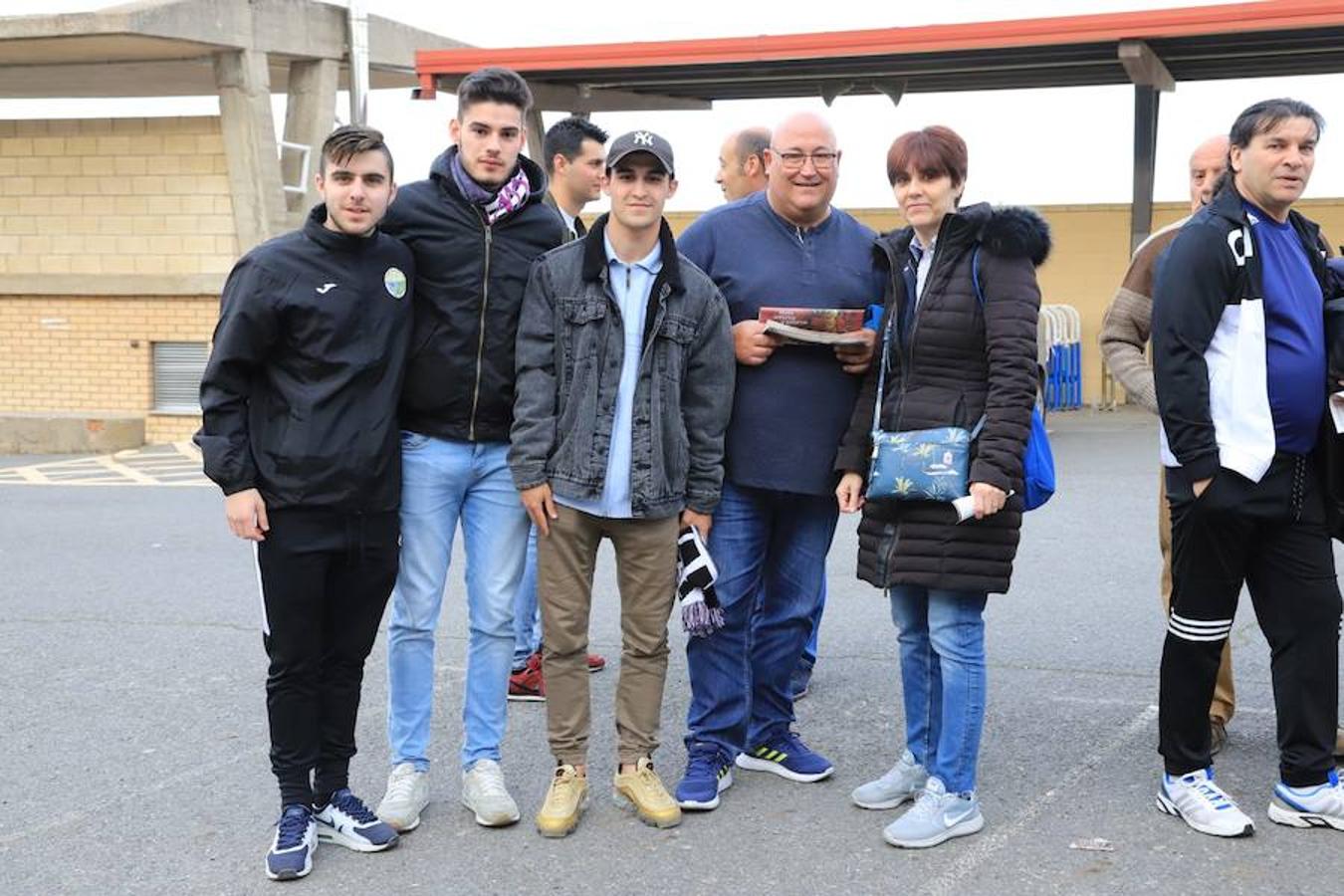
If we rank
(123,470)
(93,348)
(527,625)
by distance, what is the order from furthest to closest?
(93,348) < (123,470) < (527,625)

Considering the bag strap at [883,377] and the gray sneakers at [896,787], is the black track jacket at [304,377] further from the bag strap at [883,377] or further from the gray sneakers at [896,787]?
the gray sneakers at [896,787]

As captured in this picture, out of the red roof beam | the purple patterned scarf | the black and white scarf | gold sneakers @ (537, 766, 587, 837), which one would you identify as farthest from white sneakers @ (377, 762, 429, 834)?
the red roof beam

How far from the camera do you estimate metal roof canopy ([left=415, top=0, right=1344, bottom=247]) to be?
14398 millimetres

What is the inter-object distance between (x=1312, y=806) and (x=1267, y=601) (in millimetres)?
609

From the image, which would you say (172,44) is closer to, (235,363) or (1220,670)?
(235,363)

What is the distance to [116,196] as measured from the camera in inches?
666

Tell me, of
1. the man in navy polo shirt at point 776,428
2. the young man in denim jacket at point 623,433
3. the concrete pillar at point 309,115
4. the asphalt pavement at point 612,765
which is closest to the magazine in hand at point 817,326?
the man in navy polo shirt at point 776,428

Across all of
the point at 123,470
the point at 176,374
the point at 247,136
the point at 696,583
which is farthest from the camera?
the point at 176,374

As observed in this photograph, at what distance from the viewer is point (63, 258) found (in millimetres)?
17156

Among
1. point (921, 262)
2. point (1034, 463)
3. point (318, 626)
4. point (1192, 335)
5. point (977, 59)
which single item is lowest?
point (318, 626)

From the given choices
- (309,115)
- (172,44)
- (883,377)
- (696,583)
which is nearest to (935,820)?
(696,583)

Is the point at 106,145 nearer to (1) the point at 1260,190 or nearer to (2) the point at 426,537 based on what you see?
(2) the point at 426,537

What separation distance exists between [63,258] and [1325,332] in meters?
15.7

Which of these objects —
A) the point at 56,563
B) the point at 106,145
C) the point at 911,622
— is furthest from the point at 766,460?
the point at 106,145
